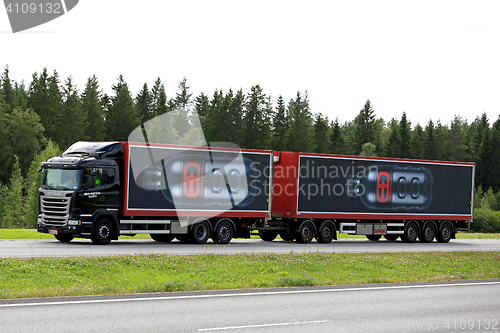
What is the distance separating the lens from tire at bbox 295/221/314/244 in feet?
84.1

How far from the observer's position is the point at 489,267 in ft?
61.6

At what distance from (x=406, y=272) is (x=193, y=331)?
10230 millimetres

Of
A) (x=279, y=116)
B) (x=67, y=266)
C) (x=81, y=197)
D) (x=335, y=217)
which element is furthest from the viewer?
(x=279, y=116)

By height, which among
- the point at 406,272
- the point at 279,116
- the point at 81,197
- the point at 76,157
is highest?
the point at 279,116

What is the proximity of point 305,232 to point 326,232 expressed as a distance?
3.90 ft

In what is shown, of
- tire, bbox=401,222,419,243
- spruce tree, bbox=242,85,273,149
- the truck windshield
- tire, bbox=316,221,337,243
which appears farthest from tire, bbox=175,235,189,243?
spruce tree, bbox=242,85,273,149

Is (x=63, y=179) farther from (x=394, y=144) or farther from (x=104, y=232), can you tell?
(x=394, y=144)

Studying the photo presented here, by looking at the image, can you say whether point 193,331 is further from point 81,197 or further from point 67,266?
point 81,197

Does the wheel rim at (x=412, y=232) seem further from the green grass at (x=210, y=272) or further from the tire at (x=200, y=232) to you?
the tire at (x=200, y=232)

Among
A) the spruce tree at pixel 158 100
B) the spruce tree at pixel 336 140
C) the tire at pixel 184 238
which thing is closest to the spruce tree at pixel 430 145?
the spruce tree at pixel 336 140

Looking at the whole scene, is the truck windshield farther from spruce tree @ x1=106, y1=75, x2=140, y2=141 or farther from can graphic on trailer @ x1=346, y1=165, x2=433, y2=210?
spruce tree @ x1=106, y1=75, x2=140, y2=141

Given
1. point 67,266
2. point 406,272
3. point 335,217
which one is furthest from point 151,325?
point 335,217

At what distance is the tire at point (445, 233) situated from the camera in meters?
29.8

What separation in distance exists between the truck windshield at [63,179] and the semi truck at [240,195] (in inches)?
1.6
